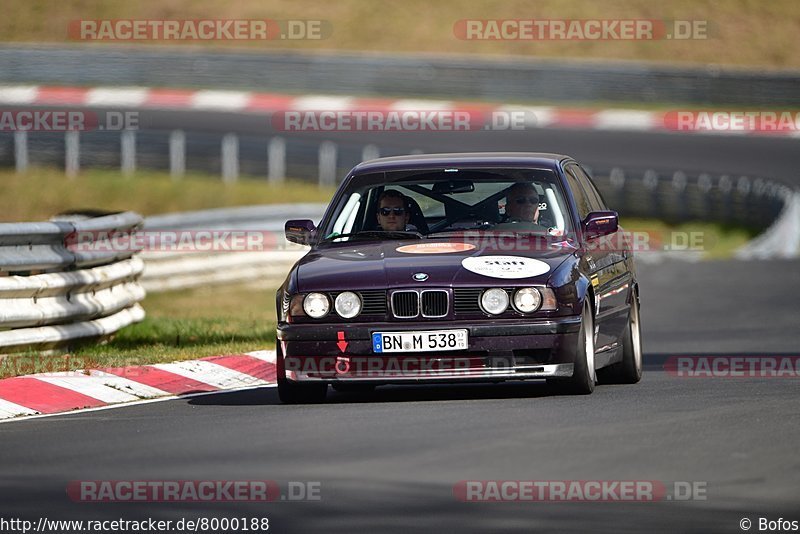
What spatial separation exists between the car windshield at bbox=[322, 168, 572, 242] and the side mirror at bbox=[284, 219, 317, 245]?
0.34ft

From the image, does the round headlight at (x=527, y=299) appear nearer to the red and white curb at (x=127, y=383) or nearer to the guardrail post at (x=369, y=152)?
the red and white curb at (x=127, y=383)

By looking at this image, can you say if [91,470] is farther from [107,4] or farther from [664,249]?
[107,4]

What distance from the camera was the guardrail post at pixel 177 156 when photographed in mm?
29656

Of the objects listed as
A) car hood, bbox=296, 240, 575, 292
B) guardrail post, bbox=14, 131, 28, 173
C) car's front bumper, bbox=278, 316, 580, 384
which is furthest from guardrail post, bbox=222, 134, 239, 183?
car's front bumper, bbox=278, 316, 580, 384

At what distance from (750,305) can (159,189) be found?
1306 cm

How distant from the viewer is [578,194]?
36.2 ft

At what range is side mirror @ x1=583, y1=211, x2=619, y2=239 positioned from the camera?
10.4m

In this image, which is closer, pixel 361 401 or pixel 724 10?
pixel 361 401

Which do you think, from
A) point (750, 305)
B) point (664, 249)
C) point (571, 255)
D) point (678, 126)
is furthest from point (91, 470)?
point (678, 126)

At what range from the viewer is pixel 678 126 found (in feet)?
128

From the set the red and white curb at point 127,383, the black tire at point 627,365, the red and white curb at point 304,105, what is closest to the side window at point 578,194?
the black tire at point 627,365

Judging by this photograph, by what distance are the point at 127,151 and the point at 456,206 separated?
19314 millimetres

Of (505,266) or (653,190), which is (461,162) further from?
(653,190)

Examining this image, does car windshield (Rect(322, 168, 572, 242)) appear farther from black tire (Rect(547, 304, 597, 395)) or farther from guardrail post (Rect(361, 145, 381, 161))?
guardrail post (Rect(361, 145, 381, 161))
